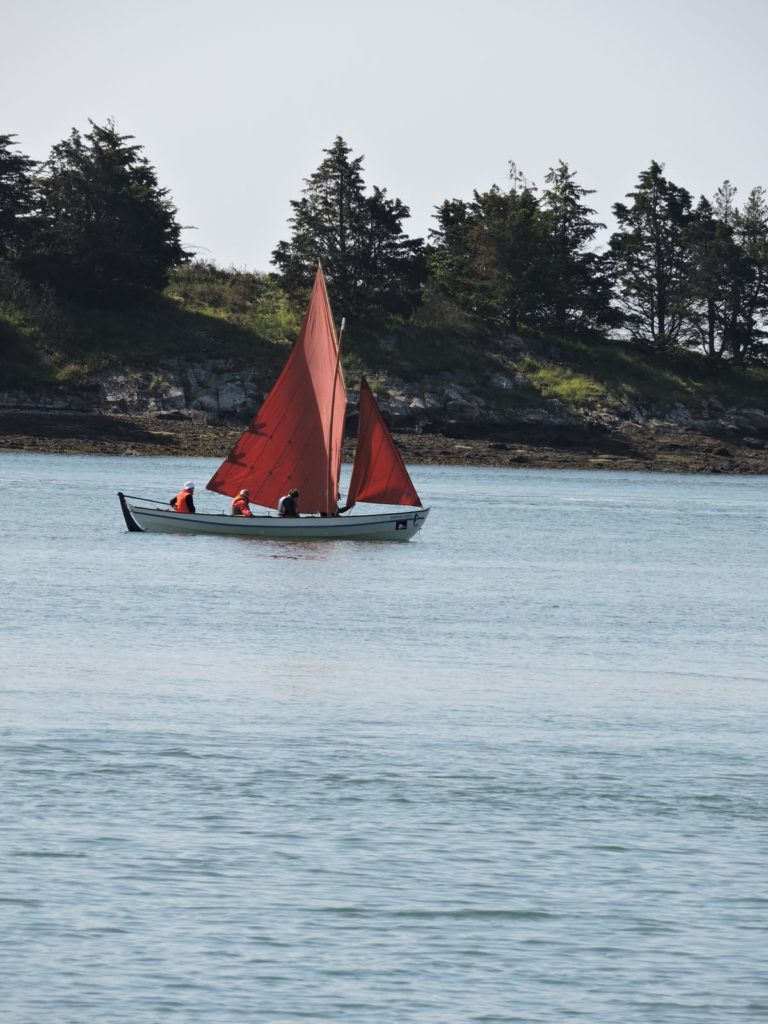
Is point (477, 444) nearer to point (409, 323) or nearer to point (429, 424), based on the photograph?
point (429, 424)

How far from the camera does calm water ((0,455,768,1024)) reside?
513 inches

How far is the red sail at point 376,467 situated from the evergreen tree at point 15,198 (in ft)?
187

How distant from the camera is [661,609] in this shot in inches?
1516

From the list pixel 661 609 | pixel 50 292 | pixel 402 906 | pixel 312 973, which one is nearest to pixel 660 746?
pixel 402 906

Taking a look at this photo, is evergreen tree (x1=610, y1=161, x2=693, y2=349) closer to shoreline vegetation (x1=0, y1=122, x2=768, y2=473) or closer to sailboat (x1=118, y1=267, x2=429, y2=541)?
shoreline vegetation (x1=0, y1=122, x2=768, y2=473)

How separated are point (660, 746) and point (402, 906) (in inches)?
307

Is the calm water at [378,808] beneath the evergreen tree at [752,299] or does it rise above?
beneath

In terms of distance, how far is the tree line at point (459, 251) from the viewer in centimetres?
10681

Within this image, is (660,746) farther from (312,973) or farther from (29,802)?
(312,973)

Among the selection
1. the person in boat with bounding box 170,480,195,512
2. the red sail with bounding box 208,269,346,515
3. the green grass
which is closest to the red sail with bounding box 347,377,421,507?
the red sail with bounding box 208,269,346,515

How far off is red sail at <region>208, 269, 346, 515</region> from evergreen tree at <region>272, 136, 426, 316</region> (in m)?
54.7

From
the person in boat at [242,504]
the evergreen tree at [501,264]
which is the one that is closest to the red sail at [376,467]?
the person in boat at [242,504]

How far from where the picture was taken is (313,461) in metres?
54.4

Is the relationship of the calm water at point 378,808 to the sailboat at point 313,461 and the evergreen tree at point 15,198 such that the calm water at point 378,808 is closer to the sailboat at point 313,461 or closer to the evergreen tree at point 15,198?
the sailboat at point 313,461
